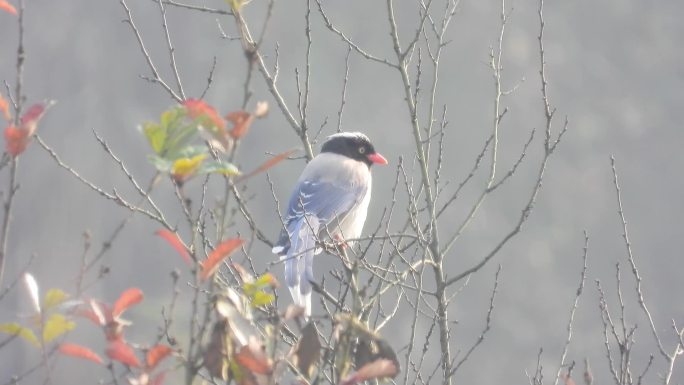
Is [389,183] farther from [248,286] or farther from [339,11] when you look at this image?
[248,286]

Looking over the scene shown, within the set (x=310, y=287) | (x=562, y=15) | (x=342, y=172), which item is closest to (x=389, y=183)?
(x=562, y=15)

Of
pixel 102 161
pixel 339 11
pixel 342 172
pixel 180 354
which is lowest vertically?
pixel 180 354

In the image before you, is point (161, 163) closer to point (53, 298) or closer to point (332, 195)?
point (53, 298)

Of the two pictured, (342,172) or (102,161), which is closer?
(342,172)

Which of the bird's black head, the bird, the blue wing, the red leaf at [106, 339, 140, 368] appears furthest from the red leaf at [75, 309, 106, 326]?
the bird's black head

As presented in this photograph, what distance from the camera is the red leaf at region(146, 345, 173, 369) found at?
2139mm

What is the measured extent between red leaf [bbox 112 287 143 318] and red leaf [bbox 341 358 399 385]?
469 millimetres

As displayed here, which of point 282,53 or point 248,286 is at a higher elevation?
point 282,53

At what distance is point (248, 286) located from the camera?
2309mm

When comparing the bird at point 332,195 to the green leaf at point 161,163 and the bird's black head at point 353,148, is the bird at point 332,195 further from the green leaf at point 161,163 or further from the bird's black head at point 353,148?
the green leaf at point 161,163

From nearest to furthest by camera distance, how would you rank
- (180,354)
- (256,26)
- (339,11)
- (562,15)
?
1. (180,354)
2. (256,26)
3. (339,11)
4. (562,15)

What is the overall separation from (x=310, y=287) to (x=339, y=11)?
7.56m

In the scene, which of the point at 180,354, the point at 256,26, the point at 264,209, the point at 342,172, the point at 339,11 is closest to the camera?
the point at 180,354

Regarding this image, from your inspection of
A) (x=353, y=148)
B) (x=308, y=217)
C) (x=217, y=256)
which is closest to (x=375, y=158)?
(x=353, y=148)
